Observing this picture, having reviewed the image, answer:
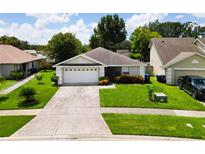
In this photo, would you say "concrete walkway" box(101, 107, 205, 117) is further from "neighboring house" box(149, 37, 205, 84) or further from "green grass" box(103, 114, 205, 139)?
"neighboring house" box(149, 37, 205, 84)

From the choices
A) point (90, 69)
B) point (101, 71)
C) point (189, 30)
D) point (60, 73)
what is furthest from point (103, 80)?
point (189, 30)

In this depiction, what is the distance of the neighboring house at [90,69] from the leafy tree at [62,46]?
1597 cm

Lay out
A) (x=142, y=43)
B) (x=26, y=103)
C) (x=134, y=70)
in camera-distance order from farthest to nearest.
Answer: (x=142, y=43), (x=134, y=70), (x=26, y=103)

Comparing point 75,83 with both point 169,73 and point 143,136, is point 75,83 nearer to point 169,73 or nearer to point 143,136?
point 169,73

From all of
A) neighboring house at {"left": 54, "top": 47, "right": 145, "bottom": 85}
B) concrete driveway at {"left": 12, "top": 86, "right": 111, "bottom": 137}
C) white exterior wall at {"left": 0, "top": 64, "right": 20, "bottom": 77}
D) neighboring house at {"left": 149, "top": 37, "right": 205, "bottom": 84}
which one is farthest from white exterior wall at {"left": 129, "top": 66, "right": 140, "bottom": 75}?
white exterior wall at {"left": 0, "top": 64, "right": 20, "bottom": 77}

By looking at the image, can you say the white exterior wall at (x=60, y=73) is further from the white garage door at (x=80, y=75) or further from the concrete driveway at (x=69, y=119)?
the concrete driveway at (x=69, y=119)

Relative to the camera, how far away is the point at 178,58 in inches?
928

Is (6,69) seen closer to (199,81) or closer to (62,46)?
(62,46)

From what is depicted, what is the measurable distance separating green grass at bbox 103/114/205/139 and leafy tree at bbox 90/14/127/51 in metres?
43.4

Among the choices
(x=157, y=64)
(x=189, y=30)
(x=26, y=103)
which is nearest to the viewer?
(x=26, y=103)

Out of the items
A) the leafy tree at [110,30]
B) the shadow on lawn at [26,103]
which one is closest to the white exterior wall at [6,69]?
the shadow on lawn at [26,103]

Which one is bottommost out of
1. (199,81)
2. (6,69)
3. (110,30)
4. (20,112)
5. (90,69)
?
(20,112)

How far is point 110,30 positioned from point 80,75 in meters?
32.8

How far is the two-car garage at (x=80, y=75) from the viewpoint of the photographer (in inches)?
922
